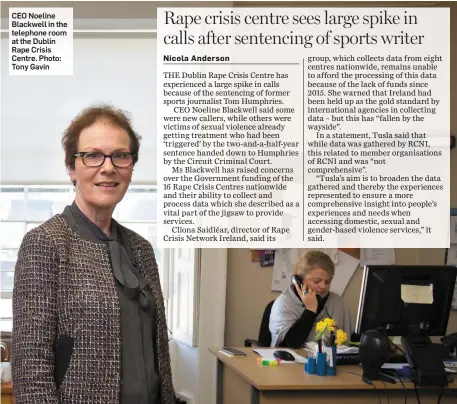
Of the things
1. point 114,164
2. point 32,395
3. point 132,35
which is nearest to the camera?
point 32,395

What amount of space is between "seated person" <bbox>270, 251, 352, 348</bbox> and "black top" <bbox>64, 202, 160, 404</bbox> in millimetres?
1672

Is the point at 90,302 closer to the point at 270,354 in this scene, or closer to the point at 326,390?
the point at 326,390

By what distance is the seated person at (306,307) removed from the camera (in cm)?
315

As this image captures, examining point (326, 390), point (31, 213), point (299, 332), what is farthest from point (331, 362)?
point (31, 213)

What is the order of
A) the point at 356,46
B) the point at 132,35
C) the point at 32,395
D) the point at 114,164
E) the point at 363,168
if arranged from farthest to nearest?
the point at 132,35 < the point at 363,168 < the point at 356,46 < the point at 114,164 < the point at 32,395

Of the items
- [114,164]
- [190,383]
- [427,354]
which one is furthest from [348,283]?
[114,164]

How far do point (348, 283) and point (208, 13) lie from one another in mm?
1861

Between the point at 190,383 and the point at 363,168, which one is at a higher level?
the point at 363,168

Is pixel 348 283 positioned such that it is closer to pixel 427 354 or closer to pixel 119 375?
pixel 427 354

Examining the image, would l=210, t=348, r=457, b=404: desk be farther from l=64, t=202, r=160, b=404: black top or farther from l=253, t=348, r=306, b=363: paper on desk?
l=64, t=202, r=160, b=404: black top

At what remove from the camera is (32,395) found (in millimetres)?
1410

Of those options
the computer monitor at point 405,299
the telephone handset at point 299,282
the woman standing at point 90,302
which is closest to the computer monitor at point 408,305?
the computer monitor at point 405,299

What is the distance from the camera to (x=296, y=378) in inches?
98.4

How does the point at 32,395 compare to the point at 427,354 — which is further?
the point at 427,354
